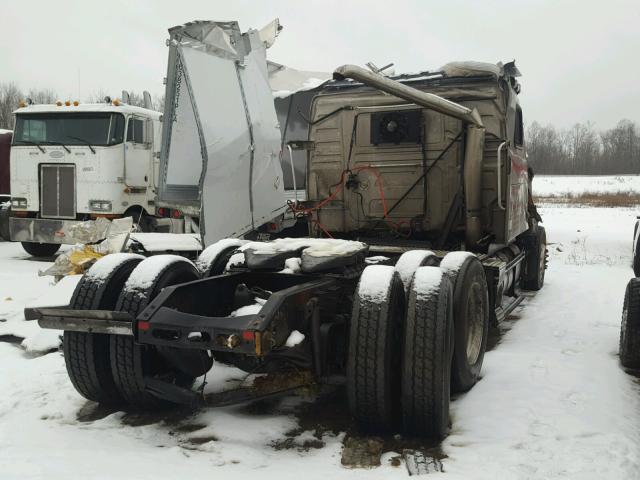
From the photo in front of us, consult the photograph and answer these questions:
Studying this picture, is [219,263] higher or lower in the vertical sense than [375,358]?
higher

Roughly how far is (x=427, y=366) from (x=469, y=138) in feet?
10.6

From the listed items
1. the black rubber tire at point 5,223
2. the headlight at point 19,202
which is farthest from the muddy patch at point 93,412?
the black rubber tire at point 5,223

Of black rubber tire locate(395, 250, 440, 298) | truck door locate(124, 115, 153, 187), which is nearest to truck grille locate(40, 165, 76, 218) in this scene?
truck door locate(124, 115, 153, 187)

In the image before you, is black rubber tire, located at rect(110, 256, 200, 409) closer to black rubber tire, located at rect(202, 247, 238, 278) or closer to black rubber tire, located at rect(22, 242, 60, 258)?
black rubber tire, located at rect(202, 247, 238, 278)

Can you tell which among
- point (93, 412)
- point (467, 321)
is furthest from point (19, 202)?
point (467, 321)

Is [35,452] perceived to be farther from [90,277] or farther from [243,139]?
[243,139]

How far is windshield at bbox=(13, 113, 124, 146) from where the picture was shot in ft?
37.0

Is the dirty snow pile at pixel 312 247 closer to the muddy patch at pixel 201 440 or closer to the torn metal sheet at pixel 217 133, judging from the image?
the muddy patch at pixel 201 440

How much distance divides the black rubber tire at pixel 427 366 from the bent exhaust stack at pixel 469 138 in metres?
2.56

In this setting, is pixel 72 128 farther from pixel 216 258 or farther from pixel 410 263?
pixel 410 263

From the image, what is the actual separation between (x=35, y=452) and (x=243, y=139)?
4404 mm

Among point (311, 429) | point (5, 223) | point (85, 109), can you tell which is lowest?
point (311, 429)

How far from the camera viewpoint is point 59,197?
11492 mm

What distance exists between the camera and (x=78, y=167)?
11328mm
